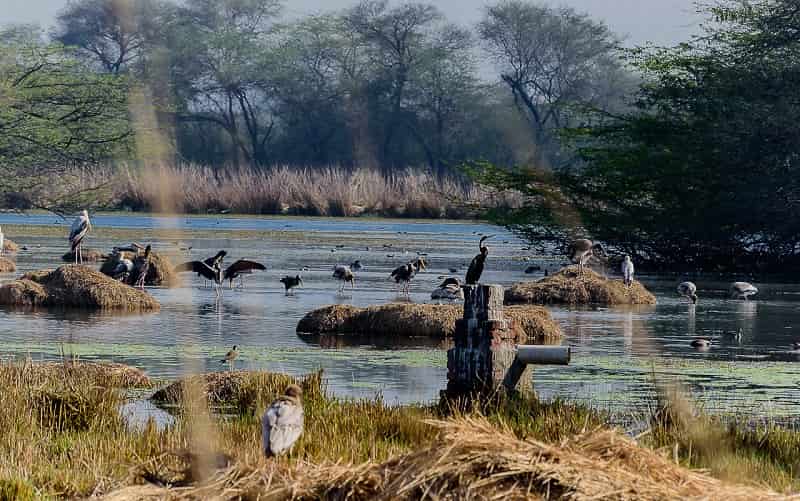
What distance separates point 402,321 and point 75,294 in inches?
228

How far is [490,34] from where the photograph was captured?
85.7 m

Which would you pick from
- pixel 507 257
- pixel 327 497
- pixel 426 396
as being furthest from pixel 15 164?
pixel 327 497

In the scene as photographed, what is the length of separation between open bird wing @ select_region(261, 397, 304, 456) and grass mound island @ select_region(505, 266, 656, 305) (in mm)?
16961

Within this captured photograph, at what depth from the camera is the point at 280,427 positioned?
7.09m

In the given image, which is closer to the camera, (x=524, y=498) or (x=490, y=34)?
(x=524, y=498)

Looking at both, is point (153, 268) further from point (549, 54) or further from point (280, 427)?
point (549, 54)

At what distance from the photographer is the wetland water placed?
13086 millimetres

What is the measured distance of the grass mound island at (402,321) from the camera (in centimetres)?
1814

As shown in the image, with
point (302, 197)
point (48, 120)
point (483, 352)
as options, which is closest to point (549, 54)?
point (302, 197)

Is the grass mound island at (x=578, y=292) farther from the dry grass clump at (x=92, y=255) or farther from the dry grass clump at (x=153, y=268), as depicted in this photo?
the dry grass clump at (x=92, y=255)

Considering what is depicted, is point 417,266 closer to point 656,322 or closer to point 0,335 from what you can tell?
point 656,322

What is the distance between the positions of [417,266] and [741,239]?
37.5 feet

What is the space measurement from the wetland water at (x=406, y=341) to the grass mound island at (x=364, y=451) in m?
0.71

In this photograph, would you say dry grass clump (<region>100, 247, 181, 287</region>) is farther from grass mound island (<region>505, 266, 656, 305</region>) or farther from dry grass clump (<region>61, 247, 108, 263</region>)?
grass mound island (<region>505, 266, 656, 305</region>)
